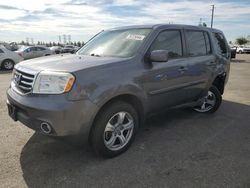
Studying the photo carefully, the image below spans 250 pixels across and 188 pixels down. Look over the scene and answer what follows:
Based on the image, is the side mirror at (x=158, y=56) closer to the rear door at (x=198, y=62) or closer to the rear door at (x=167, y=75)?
the rear door at (x=167, y=75)

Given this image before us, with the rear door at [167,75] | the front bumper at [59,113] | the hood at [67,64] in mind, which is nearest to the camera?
the front bumper at [59,113]

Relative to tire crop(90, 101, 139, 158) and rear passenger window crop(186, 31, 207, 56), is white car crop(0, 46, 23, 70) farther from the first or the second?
tire crop(90, 101, 139, 158)

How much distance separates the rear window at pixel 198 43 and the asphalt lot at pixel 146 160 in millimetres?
1391

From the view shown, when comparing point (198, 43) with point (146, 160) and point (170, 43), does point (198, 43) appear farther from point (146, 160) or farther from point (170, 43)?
point (146, 160)

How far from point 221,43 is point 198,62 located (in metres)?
1.55

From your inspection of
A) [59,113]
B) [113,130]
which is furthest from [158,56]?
[59,113]

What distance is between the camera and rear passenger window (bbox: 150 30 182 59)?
4.13 m

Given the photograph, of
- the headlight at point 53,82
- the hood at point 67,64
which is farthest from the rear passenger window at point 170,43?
the headlight at point 53,82

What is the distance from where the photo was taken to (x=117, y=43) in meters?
4.25

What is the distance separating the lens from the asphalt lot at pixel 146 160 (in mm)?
3041

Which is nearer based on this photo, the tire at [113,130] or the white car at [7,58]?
the tire at [113,130]

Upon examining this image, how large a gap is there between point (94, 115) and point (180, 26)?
2.50 m

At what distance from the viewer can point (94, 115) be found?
3.19 m

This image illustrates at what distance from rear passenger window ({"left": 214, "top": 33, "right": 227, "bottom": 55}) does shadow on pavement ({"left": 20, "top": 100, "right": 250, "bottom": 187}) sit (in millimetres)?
1911
